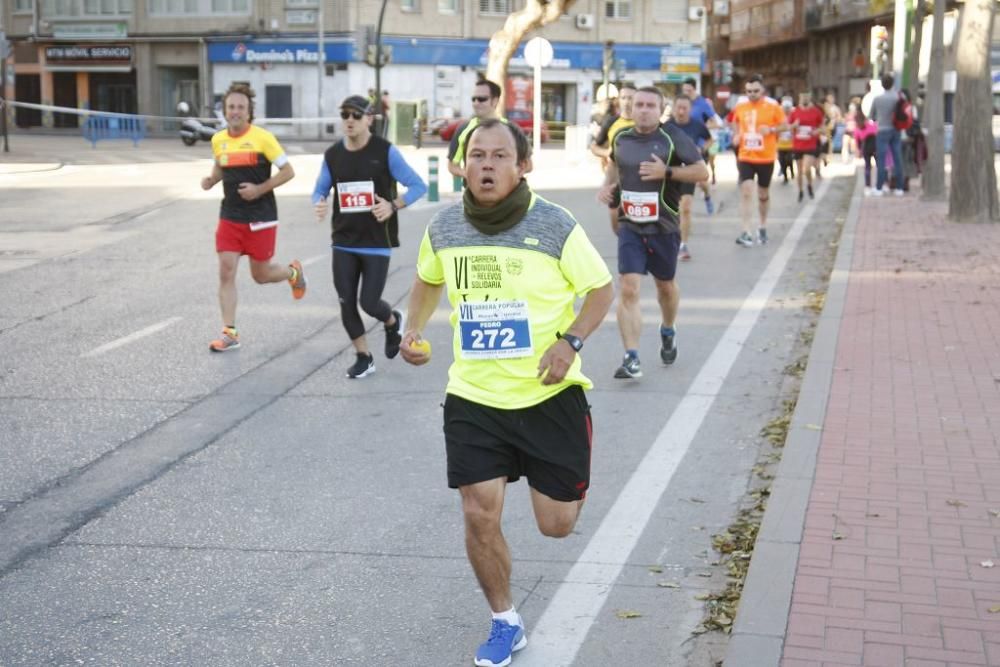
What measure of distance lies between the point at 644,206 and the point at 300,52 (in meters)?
51.7

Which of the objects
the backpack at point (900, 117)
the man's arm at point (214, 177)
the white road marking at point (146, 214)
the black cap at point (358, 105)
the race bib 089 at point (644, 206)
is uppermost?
the black cap at point (358, 105)

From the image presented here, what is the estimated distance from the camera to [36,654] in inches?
185

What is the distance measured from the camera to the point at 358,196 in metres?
9.48

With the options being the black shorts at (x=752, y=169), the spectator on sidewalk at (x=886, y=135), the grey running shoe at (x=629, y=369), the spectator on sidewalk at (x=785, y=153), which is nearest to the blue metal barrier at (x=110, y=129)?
the spectator on sidewalk at (x=785, y=153)

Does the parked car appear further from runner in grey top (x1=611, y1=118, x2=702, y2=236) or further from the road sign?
runner in grey top (x1=611, y1=118, x2=702, y2=236)

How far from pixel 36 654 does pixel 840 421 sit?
14.8ft

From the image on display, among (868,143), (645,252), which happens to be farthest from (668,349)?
(868,143)

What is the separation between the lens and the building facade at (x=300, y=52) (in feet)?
196

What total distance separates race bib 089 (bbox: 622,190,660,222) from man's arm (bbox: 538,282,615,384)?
15.4ft

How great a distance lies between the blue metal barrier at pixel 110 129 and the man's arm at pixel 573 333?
1591 inches

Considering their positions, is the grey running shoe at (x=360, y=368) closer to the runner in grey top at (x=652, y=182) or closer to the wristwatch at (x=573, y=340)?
the runner in grey top at (x=652, y=182)

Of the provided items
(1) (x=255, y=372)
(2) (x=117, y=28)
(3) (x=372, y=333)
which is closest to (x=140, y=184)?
(3) (x=372, y=333)

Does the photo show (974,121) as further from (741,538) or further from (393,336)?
(741,538)

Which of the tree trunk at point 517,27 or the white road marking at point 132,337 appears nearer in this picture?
the white road marking at point 132,337
